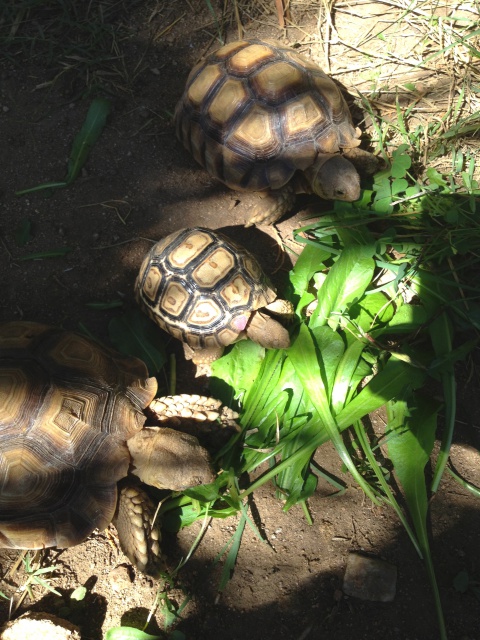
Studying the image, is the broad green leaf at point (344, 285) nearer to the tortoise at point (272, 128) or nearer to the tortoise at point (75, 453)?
the tortoise at point (272, 128)

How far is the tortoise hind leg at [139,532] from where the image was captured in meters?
2.60

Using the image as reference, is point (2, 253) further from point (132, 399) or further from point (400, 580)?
point (400, 580)

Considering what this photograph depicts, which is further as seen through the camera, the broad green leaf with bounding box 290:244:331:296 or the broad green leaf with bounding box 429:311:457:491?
the broad green leaf with bounding box 290:244:331:296

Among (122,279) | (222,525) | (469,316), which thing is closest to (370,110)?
(469,316)

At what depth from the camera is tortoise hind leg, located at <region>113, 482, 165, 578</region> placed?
260 centimetres

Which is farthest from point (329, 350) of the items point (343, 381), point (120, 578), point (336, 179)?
point (120, 578)

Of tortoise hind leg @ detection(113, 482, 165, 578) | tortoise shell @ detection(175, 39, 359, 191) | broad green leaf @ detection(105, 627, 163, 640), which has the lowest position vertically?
broad green leaf @ detection(105, 627, 163, 640)

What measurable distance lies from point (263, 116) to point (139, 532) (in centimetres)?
254

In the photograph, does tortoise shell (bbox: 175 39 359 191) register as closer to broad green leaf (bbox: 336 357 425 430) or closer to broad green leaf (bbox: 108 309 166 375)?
broad green leaf (bbox: 108 309 166 375)

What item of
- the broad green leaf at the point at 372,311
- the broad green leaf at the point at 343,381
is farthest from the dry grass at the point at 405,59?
the broad green leaf at the point at 343,381

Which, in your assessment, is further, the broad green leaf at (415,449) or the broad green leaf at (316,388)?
the broad green leaf at (316,388)

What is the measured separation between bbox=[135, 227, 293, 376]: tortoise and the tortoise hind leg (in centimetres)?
91

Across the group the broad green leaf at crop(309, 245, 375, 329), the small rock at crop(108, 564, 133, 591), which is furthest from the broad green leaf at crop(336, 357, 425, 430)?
the small rock at crop(108, 564, 133, 591)

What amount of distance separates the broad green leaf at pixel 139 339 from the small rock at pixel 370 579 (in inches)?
59.8
